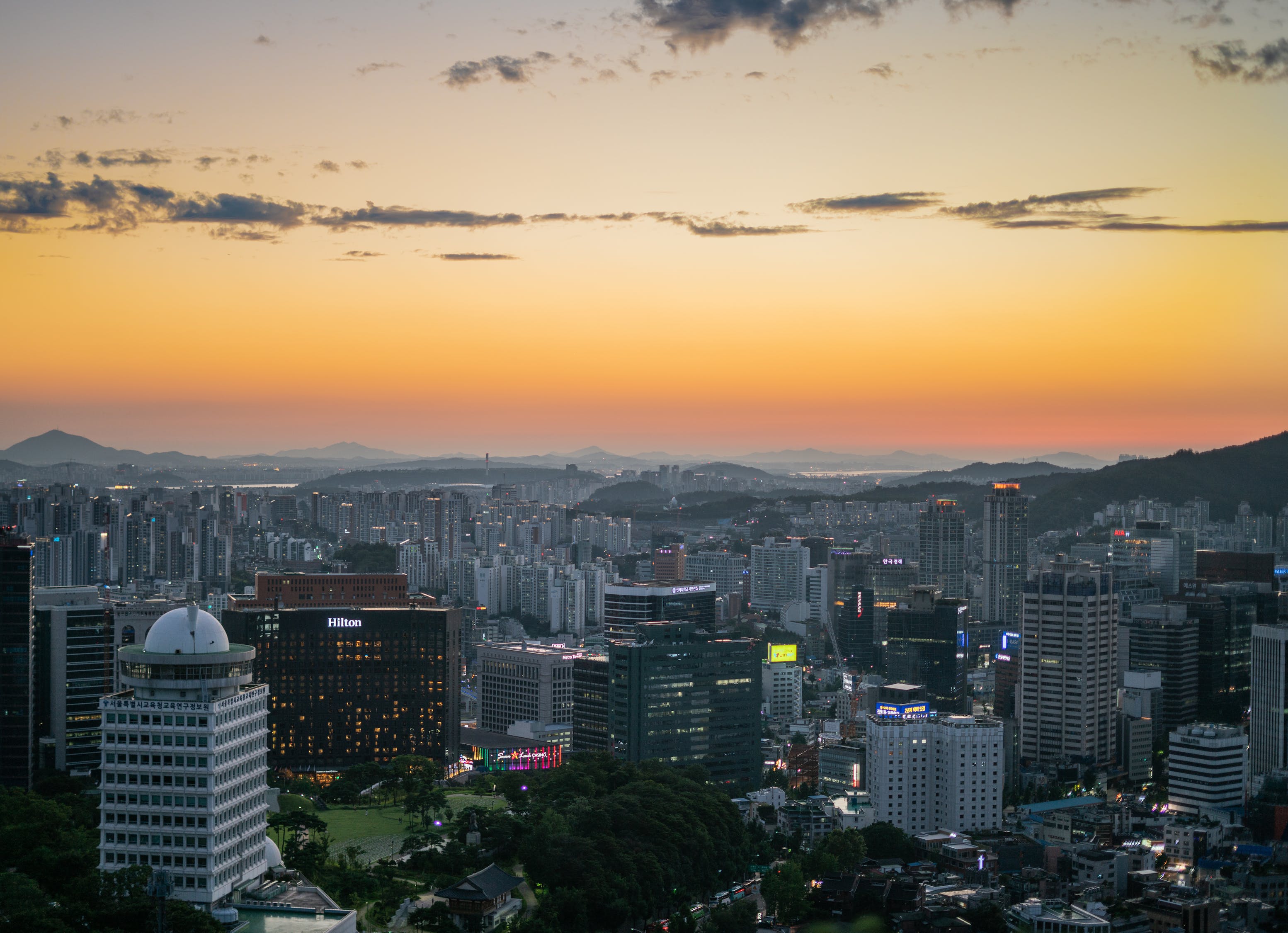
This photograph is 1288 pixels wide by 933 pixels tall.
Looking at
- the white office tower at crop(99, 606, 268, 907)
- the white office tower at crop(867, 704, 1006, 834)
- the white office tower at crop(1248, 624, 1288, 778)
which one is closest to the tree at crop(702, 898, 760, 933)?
the white office tower at crop(99, 606, 268, 907)

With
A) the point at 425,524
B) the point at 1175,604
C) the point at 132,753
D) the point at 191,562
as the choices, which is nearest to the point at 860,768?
the point at 1175,604

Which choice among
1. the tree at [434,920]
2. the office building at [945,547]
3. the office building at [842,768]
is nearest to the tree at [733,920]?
the tree at [434,920]

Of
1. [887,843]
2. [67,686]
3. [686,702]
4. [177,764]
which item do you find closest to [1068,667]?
[686,702]

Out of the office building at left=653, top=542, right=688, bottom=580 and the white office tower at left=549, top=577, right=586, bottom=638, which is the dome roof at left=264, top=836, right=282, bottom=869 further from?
the office building at left=653, top=542, right=688, bottom=580

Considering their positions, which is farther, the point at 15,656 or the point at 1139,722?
the point at 1139,722

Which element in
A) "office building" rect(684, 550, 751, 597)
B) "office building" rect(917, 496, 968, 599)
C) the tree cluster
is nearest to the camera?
the tree cluster

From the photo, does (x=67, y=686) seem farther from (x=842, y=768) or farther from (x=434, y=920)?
(x=842, y=768)

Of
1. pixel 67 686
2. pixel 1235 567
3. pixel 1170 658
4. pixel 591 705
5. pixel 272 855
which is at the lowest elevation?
pixel 591 705
